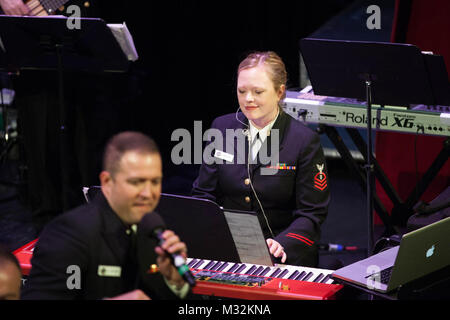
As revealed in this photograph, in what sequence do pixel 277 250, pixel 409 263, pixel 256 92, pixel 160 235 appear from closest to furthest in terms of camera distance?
1. pixel 160 235
2. pixel 409 263
3. pixel 277 250
4. pixel 256 92

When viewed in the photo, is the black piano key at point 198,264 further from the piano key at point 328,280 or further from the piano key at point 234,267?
the piano key at point 328,280

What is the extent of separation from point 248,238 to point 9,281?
117 cm

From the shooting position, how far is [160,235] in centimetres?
253

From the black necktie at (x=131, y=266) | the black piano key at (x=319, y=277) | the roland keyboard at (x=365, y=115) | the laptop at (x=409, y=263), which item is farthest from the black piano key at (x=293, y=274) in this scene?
the roland keyboard at (x=365, y=115)

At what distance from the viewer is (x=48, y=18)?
480 centimetres

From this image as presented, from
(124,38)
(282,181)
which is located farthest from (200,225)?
(124,38)

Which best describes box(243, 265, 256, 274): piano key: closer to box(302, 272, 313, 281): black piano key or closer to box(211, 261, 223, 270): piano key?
box(211, 261, 223, 270): piano key

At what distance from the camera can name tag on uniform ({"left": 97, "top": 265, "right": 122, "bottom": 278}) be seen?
2832 mm

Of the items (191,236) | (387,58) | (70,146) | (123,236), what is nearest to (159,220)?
(123,236)

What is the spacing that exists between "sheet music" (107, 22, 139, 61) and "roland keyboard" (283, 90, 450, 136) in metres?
1.15

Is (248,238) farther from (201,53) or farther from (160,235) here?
(201,53)

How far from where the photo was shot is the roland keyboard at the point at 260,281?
3.19 m

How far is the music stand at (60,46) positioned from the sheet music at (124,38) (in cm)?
3

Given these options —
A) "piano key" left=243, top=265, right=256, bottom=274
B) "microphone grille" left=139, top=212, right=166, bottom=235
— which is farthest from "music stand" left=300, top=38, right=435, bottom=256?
"microphone grille" left=139, top=212, right=166, bottom=235
